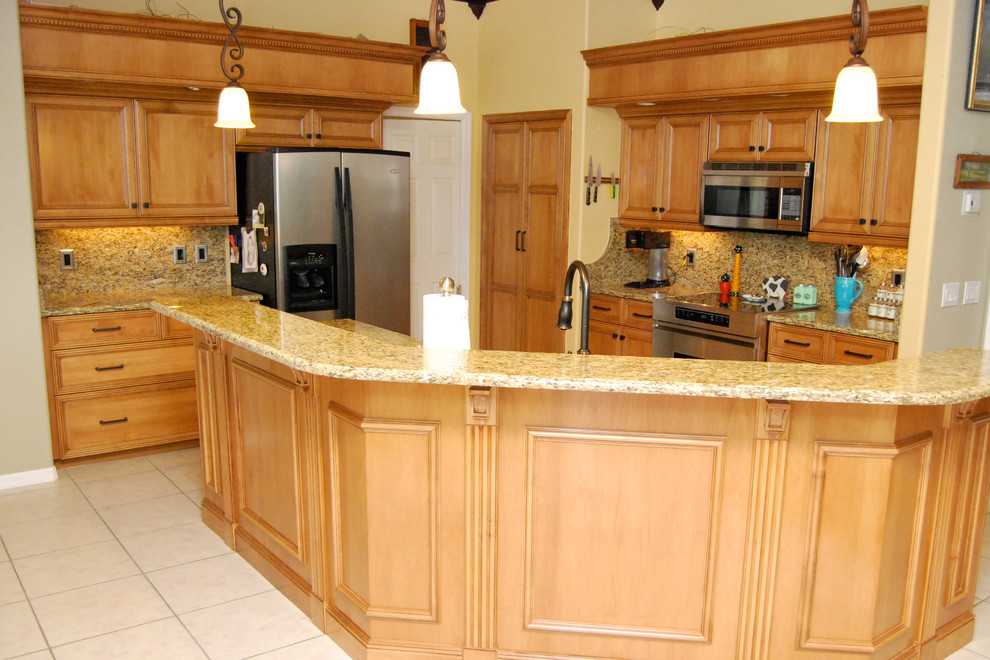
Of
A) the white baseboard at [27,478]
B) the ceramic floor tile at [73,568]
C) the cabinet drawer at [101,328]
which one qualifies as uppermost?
the cabinet drawer at [101,328]

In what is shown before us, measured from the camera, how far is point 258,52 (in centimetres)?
482

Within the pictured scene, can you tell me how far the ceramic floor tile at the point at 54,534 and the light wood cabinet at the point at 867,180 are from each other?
395 cm

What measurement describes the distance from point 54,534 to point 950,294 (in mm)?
4270

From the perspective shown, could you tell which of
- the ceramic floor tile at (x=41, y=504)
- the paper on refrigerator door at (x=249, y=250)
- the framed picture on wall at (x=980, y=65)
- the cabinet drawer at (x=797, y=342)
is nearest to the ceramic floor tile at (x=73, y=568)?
the ceramic floor tile at (x=41, y=504)

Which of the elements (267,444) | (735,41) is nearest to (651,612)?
(267,444)

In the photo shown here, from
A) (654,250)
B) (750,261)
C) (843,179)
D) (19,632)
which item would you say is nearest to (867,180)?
(843,179)

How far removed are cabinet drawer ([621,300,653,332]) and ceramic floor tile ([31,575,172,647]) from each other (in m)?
3.20

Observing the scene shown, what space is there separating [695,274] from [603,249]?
650 millimetres

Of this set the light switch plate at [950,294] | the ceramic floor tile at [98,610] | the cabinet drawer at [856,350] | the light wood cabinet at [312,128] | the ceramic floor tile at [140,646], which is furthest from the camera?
the light wood cabinet at [312,128]

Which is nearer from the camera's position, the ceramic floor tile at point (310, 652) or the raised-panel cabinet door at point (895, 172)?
the ceramic floor tile at point (310, 652)

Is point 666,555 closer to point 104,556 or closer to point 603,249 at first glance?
point 104,556

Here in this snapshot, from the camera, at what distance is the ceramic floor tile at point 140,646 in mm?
2797

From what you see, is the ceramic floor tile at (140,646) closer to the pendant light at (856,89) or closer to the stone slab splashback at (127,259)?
the stone slab splashback at (127,259)

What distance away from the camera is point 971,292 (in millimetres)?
3932
